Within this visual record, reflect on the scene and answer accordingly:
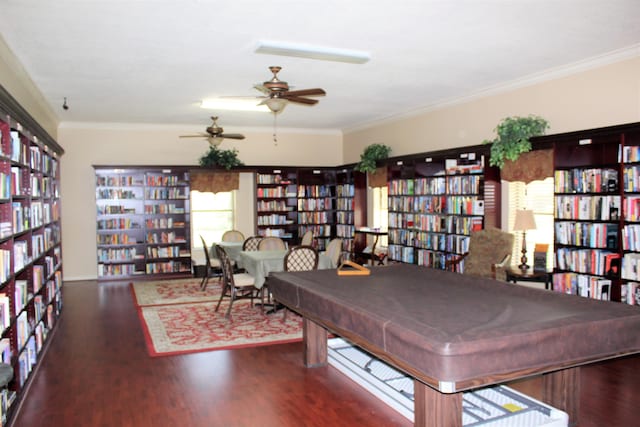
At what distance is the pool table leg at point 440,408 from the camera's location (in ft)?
9.70

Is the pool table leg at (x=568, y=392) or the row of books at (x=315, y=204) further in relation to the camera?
the row of books at (x=315, y=204)

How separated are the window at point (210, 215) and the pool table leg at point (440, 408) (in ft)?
29.4

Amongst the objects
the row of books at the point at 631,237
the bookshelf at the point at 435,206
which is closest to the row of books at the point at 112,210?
the bookshelf at the point at 435,206

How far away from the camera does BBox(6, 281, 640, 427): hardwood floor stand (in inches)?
148

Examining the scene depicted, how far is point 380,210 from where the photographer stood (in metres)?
10.9

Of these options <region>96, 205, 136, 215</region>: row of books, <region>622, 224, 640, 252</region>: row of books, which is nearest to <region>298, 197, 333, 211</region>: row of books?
<region>96, 205, 136, 215</region>: row of books

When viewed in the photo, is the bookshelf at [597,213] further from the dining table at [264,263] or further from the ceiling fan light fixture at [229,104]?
the ceiling fan light fixture at [229,104]

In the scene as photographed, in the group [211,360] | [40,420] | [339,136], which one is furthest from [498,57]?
[339,136]

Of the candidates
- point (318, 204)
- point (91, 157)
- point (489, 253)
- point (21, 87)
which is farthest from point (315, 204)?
point (21, 87)

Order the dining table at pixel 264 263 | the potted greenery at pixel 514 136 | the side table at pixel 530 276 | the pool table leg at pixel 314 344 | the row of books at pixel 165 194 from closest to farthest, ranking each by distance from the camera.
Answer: the pool table leg at pixel 314 344, the side table at pixel 530 276, the potted greenery at pixel 514 136, the dining table at pixel 264 263, the row of books at pixel 165 194

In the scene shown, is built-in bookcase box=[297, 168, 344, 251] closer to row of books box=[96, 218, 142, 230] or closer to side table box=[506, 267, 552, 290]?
row of books box=[96, 218, 142, 230]

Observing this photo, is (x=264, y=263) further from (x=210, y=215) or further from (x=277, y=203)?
(x=210, y=215)

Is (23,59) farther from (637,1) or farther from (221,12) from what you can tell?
(637,1)

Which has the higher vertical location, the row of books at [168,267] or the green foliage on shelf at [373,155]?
the green foliage on shelf at [373,155]
